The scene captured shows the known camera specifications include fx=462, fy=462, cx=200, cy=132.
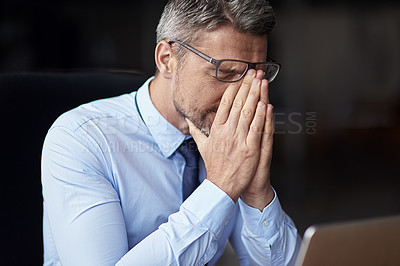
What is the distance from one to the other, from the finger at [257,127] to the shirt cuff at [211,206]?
0.15 meters

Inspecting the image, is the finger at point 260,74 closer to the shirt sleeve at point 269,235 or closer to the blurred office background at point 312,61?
the shirt sleeve at point 269,235

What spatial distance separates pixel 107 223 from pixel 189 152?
0.37 m

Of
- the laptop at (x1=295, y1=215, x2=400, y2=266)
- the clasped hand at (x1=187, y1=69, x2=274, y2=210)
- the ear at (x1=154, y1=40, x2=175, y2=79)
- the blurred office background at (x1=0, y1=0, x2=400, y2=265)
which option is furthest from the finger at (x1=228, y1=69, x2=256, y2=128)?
the blurred office background at (x1=0, y1=0, x2=400, y2=265)

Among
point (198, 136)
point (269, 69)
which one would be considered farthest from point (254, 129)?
point (269, 69)

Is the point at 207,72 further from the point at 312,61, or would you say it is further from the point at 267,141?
the point at 312,61

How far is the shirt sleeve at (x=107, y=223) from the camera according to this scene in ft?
3.20

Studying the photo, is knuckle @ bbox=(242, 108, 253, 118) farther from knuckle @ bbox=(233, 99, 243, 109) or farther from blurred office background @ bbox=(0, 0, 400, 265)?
blurred office background @ bbox=(0, 0, 400, 265)

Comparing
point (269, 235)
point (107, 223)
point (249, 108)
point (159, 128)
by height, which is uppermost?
point (249, 108)

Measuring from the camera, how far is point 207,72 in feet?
3.91

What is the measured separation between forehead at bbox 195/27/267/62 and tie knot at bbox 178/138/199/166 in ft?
0.90

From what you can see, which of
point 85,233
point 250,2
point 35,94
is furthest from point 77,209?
point 250,2

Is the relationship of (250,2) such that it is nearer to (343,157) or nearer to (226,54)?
(226,54)

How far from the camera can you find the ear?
1.27 metres

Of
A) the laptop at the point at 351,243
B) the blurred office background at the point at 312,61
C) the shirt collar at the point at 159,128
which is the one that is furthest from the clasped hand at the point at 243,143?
the blurred office background at the point at 312,61
